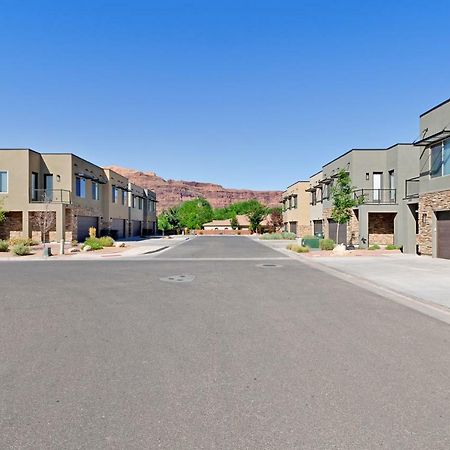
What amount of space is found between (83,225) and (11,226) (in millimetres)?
6438

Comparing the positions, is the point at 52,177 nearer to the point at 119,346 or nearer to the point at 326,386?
the point at 119,346

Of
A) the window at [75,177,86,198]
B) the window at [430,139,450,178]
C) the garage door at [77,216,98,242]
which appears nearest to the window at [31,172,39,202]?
the window at [75,177,86,198]

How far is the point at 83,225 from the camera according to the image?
126 feet

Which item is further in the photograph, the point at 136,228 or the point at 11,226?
the point at 136,228

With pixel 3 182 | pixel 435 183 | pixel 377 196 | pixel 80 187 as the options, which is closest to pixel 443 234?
pixel 435 183

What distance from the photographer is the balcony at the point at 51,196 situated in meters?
33.7

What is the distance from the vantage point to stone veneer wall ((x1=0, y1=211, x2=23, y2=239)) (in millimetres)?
33594

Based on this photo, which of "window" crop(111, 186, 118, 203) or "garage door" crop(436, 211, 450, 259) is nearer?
"garage door" crop(436, 211, 450, 259)

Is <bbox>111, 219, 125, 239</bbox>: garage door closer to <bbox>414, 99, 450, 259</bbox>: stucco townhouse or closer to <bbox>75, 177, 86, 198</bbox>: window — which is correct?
<bbox>75, 177, 86, 198</bbox>: window

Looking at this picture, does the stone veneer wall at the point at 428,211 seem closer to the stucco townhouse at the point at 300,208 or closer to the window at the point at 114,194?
the stucco townhouse at the point at 300,208

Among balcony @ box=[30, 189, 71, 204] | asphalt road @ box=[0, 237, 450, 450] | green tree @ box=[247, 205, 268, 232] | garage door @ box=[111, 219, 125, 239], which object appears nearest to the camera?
asphalt road @ box=[0, 237, 450, 450]

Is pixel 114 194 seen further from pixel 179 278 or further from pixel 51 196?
pixel 179 278

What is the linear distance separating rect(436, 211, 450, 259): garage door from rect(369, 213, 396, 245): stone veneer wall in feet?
31.5

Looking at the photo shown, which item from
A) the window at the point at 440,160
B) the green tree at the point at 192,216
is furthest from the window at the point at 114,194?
the green tree at the point at 192,216
